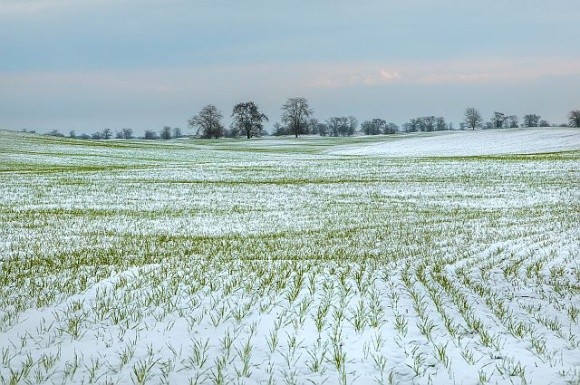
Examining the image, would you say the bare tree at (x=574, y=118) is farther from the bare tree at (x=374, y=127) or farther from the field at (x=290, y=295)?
the field at (x=290, y=295)

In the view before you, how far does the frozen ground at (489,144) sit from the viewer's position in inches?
2702

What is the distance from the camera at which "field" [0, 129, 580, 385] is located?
6.45 metres

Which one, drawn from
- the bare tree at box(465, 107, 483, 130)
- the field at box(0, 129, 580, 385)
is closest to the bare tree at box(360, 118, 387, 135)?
the bare tree at box(465, 107, 483, 130)

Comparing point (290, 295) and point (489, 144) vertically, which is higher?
point (290, 295)

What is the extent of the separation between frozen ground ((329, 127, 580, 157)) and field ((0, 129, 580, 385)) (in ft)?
155

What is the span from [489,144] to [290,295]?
7472 centimetres

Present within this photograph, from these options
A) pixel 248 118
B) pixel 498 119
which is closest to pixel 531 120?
pixel 498 119

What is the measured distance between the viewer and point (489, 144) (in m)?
78.3

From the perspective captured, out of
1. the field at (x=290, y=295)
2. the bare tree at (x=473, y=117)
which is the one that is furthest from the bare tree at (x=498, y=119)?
the field at (x=290, y=295)

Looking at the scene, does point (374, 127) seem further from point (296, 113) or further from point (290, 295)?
point (290, 295)

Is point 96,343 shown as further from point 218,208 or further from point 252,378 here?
point 218,208

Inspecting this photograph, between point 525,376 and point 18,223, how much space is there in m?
18.1

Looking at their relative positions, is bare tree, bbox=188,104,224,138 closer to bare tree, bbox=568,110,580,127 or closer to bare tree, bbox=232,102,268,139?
bare tree, bbox=232,102,268,139

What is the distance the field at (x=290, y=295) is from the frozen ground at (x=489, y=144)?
47259 mm
